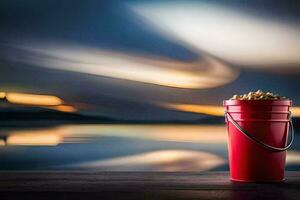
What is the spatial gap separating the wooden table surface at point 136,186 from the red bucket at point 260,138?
91 mm

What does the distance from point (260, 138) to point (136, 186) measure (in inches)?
25.3

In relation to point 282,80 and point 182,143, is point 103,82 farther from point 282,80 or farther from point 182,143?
point 282,80

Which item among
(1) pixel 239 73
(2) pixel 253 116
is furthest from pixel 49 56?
(2) pixel 253 116

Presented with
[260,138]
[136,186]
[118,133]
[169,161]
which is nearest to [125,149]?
[118,133]

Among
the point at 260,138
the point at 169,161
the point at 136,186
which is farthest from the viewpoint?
the point at 169,161

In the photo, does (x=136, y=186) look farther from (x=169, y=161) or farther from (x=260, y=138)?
(x=169, y=161)

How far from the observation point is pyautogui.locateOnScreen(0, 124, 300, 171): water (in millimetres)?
2965

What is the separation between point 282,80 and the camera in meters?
2.99

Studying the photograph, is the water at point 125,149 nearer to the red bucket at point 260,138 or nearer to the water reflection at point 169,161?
the water reflection at point 169,161

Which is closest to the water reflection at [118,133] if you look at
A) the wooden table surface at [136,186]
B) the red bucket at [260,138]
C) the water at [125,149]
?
the water at [125,149]

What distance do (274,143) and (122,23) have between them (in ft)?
4.10

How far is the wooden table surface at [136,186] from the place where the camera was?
1.90 meters

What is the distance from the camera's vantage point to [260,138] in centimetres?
230

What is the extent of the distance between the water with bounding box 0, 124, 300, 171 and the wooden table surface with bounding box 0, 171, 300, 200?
0.23m
